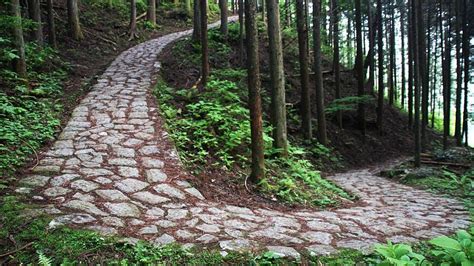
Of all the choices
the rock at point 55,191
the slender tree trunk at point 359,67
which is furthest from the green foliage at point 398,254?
the slender tree trunk at point 359,67

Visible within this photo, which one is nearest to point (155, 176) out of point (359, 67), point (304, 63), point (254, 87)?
point (254, 87)

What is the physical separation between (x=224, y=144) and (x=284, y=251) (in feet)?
→ 10.9

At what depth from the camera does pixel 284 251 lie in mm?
2912

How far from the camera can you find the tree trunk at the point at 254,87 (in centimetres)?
452

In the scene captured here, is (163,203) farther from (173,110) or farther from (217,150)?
(173,110)

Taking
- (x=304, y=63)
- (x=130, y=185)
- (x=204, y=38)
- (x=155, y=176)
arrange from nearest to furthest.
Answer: (x=130, y=185), (x=155, y=176), (x=204, y=38), (x=304, y=63)

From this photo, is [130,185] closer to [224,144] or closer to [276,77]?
[224,144]

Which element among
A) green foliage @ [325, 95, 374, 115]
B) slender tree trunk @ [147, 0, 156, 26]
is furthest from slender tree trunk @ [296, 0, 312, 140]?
slender tree trunk @ [147, 0, 156, 26]

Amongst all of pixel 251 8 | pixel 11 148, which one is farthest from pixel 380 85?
pixel 11 148

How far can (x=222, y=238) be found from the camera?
310cm

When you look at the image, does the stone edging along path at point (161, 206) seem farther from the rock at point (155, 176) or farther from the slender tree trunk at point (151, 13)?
the slender tree trunk at point (151, 13)

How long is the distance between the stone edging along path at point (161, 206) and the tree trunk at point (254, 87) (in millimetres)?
874

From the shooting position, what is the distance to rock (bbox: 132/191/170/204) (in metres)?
3.91

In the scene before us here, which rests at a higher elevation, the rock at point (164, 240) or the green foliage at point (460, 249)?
the green foliage at point (460, 249)
